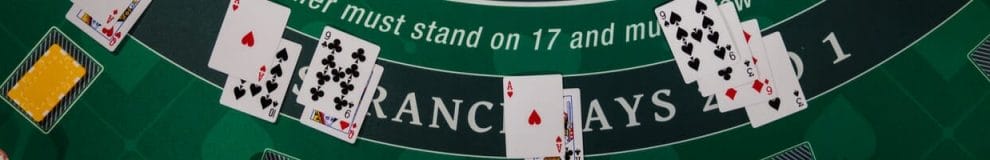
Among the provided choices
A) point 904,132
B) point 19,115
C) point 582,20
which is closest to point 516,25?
point 582,20

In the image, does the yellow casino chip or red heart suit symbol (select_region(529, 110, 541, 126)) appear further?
the yellow casino chip

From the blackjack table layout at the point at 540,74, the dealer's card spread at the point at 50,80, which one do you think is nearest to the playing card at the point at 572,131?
the blackjack table layout at the point at 540,74

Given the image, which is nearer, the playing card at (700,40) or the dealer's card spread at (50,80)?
the playing card at (700,40)

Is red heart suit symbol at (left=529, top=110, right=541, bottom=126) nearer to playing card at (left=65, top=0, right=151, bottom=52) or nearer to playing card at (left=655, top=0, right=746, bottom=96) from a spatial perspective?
playing card at (left=655, top=0, right=746, bottom=96)

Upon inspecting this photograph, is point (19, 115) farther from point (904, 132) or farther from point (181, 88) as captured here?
point (904, 132)

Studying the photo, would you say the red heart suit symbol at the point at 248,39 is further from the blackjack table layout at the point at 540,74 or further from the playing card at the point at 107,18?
the playing card at the point at 107,18

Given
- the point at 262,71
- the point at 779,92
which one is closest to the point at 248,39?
the point at 262,71

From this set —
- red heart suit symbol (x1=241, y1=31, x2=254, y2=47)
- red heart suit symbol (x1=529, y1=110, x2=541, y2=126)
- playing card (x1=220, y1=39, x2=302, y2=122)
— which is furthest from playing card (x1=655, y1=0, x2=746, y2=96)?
red heart suit symbol (x1=241, y1=31, x2=254, y2=47)
